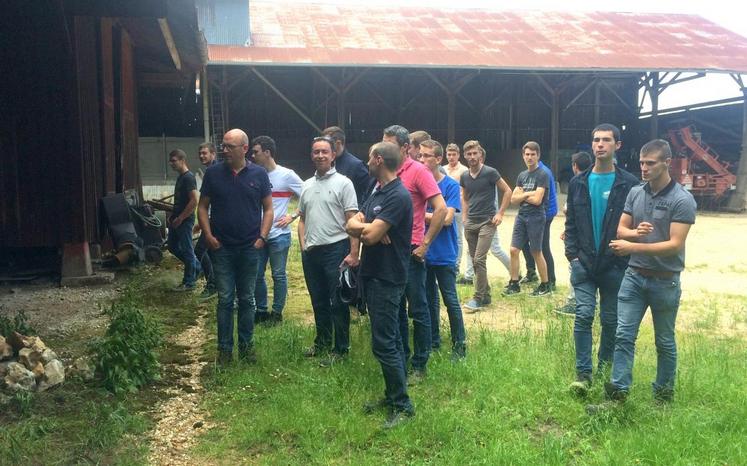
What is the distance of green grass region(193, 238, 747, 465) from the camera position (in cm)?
318

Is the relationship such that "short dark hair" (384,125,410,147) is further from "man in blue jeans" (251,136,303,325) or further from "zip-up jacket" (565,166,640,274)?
"man in blue jeans" (251,136,303,325)

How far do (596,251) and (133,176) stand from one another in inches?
353

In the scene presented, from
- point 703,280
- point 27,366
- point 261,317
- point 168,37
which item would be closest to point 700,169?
point 703,280

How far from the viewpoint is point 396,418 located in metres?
3.50

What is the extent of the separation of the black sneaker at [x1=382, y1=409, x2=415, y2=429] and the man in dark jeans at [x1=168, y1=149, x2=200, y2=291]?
416 centimetres

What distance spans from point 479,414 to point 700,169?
63.2ft

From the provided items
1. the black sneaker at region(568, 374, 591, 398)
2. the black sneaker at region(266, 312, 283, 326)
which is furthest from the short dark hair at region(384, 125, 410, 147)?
the black sneaker at region(266, 312, 283, 326)

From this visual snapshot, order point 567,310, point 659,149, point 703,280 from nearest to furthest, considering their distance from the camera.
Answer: point 659,149 → point 567,310 → point 703,280

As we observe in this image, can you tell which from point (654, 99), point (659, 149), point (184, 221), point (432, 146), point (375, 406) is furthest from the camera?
point (654, 99)

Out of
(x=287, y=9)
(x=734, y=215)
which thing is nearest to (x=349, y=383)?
(x=734, y=215)

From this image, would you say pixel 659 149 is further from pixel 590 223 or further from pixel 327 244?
pixel 327 244

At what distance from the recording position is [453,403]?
12.6 ft

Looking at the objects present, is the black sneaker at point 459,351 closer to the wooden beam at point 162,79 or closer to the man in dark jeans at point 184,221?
the man in dark jeans at point 184,221

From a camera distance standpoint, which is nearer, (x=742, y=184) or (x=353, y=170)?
(x=353, y=170)
